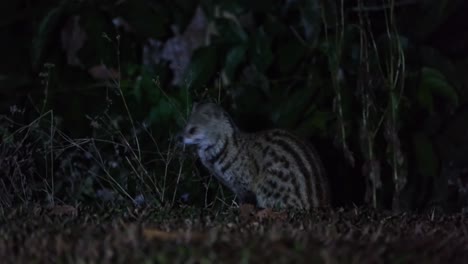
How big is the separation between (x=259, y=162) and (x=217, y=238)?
3601 millimetres

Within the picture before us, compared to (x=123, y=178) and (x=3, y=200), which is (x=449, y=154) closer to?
(x=123, y=178)

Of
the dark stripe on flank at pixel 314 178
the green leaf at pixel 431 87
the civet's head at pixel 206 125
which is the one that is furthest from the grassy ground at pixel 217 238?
the green leaf at pixel 431 87

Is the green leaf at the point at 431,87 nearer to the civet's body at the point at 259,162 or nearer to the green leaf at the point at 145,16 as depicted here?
the civet's body at the point at 259,162

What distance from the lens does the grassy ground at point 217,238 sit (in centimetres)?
306

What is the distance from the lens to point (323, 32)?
7.61m

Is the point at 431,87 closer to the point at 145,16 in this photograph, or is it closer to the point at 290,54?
the point at 290,54

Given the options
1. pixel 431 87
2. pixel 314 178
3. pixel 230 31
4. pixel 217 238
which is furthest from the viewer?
pixel 230 31

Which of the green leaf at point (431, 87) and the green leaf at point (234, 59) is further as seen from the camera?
the green leaf at point (234, 59)

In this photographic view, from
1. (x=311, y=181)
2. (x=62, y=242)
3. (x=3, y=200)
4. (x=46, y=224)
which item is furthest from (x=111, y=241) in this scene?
(x=311, y=181)

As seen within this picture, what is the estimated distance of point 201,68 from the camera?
7465 millimetres

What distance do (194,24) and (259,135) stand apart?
1614 mm

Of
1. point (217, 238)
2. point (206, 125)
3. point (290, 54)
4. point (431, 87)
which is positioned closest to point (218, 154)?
point (206, 125)

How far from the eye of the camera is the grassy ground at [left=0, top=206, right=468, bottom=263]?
3061 mm

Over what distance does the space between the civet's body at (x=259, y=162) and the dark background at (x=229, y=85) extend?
152 mm
